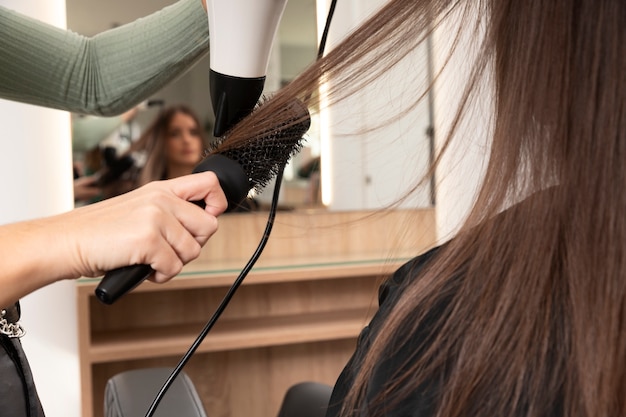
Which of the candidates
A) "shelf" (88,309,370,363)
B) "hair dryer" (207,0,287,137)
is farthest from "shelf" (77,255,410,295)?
"hair dryer" (207,0,287,137)

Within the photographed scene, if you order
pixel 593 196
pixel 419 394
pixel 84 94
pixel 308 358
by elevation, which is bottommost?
pixel 308 358

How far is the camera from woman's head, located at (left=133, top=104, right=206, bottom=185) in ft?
6.72

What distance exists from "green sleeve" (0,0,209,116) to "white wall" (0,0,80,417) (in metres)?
0.34

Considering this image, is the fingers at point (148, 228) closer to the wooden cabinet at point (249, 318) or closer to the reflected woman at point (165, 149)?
the wooden cabinet at point (249, 318)

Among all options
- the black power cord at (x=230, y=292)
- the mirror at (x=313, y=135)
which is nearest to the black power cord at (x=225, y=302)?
the black power cord at (x=230, y=292)

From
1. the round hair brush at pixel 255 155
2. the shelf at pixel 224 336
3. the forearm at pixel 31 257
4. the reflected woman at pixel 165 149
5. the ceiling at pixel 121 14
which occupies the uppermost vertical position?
the ceiling at pixel 121 14

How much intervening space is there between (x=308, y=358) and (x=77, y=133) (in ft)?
2.87

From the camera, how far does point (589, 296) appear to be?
1.46ft

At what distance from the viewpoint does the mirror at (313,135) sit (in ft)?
6.59

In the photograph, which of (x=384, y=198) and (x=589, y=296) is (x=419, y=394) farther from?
(x=384, y=198)

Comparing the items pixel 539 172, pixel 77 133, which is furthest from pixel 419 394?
pixel 77 133

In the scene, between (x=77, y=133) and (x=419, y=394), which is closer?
(x=419, y=394)

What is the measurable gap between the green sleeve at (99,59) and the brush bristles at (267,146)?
327 mm

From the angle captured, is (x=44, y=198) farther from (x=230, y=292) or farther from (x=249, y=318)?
(x=230, y=292)
